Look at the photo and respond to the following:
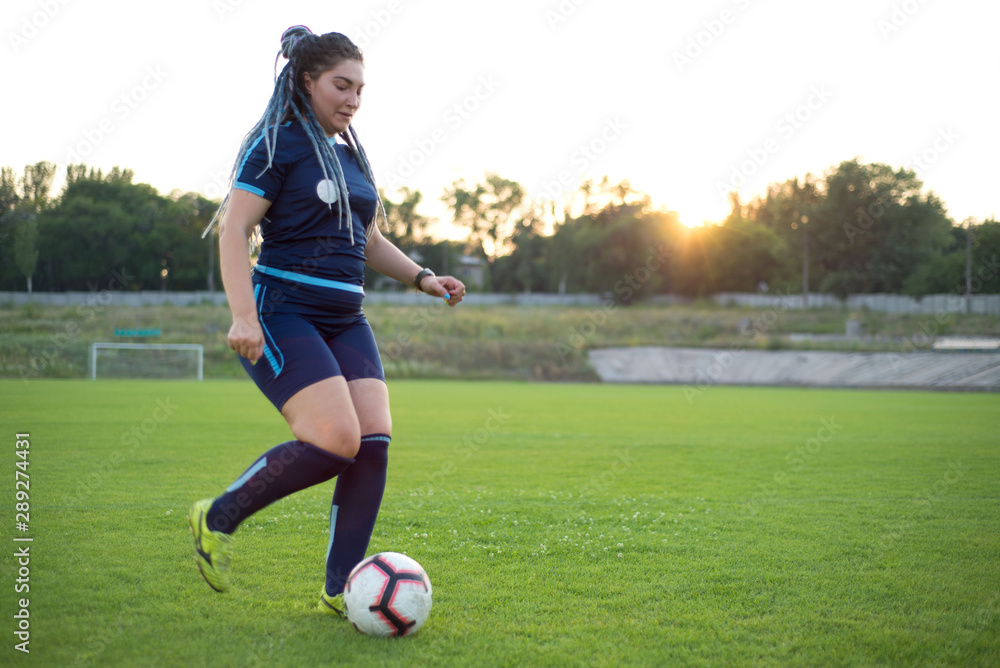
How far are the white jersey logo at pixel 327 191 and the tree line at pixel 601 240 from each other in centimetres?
2230

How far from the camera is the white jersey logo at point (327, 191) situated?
9.71 feet

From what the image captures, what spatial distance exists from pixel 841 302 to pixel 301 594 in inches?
2723

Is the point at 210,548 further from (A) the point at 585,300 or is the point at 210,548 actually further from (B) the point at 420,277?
(A) the point at 585,300

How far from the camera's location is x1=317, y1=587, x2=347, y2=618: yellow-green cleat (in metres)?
3.06

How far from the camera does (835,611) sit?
323 centimetres

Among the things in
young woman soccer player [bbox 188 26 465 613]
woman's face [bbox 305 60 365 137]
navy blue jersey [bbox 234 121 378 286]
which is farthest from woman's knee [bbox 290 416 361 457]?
woman's face [bbox 305 60 365 137]

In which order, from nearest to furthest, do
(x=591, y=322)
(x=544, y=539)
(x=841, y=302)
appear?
(x=544, y=539)
(x=591, y=322)
(x=841, y=302)

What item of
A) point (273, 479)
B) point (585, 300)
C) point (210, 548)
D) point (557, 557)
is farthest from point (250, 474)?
point (585, 300)

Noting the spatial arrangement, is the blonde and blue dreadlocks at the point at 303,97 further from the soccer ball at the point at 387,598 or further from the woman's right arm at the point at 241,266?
the soccer ball at the point at 387,598

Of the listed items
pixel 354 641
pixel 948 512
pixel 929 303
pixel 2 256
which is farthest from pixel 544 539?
pixel 929 303

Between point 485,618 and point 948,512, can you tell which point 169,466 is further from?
point 948,512

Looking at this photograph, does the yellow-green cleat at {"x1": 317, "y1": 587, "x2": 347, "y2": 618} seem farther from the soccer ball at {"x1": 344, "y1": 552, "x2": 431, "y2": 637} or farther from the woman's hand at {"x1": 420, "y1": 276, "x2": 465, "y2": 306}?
the woman's hand at {"x1": 420, "y1": 276, "x2": 465, "y2": 306}

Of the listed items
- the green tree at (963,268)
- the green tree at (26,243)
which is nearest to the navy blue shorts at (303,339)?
the green tree at (26,243)

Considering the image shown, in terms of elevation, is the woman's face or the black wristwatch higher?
the woman's face
